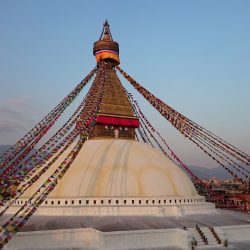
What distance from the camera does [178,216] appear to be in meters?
14.8

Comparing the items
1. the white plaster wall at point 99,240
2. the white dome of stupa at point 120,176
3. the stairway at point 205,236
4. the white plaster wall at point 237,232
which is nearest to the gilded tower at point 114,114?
the white dome of stupa at point 120,176

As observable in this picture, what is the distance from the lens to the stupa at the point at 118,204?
11352 millimetres

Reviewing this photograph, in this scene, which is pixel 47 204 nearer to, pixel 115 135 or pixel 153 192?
pixel 153 192

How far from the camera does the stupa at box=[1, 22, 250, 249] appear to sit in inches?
447

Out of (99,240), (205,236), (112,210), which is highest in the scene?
(112,210)

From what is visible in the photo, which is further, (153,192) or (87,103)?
(87,103)

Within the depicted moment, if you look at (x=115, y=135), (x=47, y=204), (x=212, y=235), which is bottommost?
(x=212, y=235)

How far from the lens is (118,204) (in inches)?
579

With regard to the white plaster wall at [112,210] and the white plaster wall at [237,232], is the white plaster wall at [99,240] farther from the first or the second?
the white plaster wall at [112,210]

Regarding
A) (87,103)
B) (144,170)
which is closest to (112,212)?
(144,170)

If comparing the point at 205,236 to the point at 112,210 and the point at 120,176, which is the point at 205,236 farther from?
the point at 120,176

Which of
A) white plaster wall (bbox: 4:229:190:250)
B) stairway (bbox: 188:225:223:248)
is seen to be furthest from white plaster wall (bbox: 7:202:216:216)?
white plaster wall (bbox: 4:229:190:250)

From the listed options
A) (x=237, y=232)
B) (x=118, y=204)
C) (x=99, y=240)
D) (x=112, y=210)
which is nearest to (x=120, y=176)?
(x=118, y=204)

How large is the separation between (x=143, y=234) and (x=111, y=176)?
4.63m
